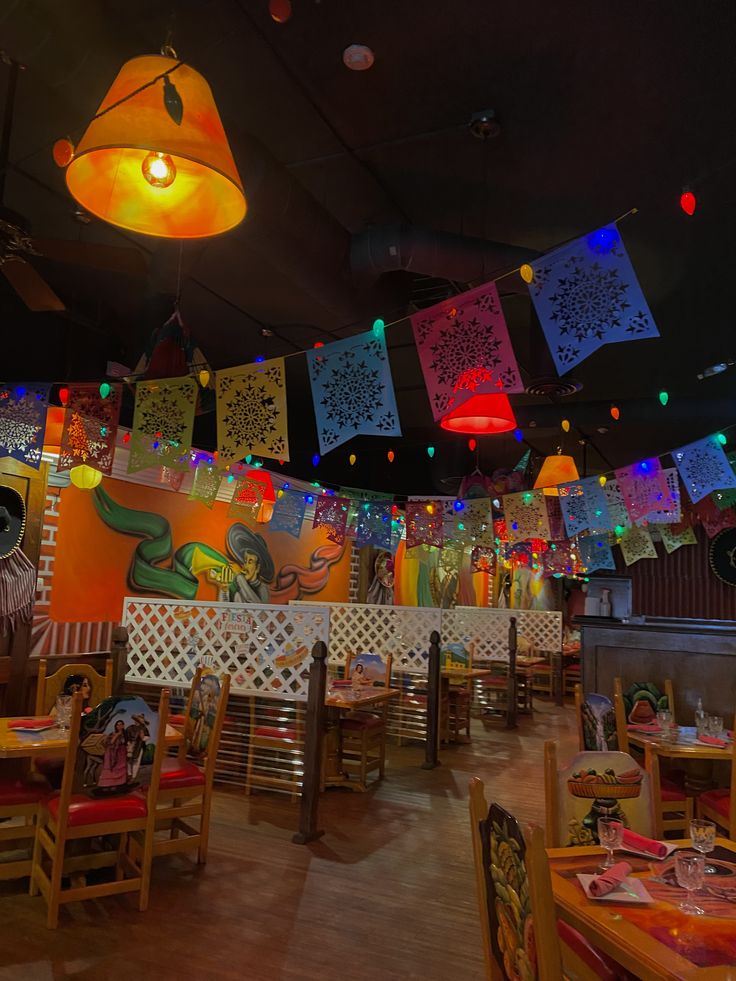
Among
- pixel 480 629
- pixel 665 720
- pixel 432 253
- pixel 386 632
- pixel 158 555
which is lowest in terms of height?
pixel 665 720

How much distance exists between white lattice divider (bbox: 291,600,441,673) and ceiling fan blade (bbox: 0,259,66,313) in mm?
4984

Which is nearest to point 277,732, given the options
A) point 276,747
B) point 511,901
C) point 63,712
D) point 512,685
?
point 276,747

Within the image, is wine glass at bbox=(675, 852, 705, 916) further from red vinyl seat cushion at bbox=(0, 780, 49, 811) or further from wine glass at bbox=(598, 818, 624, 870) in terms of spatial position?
red vinyl seat cushion at bbox=(0, 780, 49, 811)

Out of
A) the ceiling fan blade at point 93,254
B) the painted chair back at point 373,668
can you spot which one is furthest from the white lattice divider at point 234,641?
the ceiling fan blade at point 93,254

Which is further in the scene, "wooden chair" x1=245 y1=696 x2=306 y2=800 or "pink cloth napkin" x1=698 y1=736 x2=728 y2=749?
"wooden chair" x1=245 y1=696 x2=306 y2=800

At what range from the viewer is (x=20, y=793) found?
3799 millimetres

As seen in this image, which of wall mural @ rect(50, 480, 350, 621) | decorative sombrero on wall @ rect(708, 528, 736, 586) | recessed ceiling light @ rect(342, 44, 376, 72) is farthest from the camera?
decorative sombrero on wall @ rect(708, 528, 736, 586)

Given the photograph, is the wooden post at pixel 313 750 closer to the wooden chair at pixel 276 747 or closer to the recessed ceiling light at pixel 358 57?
the wooden chair at pixel 276 747

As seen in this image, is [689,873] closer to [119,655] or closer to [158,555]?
[119,655]

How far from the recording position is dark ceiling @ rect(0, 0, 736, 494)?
297cm

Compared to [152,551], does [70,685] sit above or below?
below

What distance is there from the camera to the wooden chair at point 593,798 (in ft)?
8.57

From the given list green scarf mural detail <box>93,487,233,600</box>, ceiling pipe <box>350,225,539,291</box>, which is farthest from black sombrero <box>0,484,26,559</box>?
ceiling pipe <box>350,225,539,291</box>

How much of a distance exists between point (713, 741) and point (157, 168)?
4.43m
